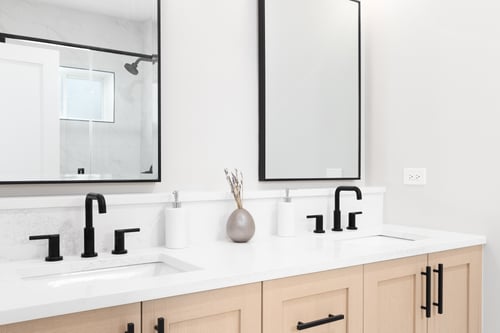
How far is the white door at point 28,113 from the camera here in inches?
55.7

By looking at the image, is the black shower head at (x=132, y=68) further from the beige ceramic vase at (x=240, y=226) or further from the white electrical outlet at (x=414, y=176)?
the white electrical outlet at (x=414, y=176)

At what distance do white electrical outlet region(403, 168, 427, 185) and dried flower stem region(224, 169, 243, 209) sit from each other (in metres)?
0.84

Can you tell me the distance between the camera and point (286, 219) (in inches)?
73.8

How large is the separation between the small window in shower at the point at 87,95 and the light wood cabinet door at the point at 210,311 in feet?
2.50

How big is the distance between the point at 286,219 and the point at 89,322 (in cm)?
103

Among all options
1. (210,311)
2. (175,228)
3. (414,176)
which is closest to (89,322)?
(210,311)

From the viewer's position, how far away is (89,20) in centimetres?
157

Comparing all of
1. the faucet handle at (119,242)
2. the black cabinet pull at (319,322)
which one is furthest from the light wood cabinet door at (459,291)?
the faucet handle at (119,242)

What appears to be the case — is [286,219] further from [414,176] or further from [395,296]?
[414,176]

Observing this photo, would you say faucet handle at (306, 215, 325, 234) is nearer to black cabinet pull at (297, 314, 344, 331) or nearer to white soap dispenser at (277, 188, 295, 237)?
white soap dispenser at (277, 188, 295, 237)

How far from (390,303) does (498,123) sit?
2.90ft

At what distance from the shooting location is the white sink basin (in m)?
1.31

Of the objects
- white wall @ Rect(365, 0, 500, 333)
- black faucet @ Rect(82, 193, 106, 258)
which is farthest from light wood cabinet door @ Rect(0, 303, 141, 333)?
white wall @ Rect(365, 0, 500, 333)

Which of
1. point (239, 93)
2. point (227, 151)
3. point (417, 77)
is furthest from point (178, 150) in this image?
point (417, 77)
